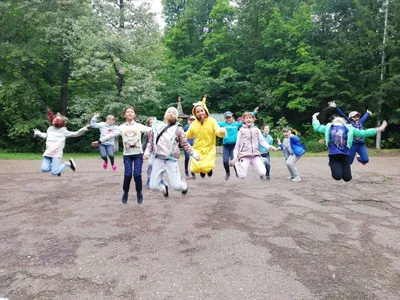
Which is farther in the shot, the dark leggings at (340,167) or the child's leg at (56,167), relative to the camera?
the child's leg at (56,167)

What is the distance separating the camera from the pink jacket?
23.0 feet

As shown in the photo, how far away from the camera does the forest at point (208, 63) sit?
21.4 meters

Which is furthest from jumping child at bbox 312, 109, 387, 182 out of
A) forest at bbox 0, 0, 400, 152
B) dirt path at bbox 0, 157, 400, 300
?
forest at bbox 0, 0, 400, 152

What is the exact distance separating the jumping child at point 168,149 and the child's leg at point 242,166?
144 cm

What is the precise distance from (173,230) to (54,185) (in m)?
5.80

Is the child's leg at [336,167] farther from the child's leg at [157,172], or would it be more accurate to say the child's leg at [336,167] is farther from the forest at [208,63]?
the forest at [208,63]

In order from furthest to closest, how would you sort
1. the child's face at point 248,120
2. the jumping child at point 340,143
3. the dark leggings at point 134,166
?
the child's face at point 248,120, the jumping child at point 340,143, the dark leggings at point 134,166

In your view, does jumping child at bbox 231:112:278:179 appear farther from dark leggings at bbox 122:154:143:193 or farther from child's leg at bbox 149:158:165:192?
dark leggings at bbox 122:154:143:193

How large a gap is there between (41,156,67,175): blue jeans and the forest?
13.3 m

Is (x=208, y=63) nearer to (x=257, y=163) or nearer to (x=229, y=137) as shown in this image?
(x=229, y=137)

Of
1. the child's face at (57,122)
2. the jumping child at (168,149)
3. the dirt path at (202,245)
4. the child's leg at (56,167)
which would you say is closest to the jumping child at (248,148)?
the dirt path at (202,245)

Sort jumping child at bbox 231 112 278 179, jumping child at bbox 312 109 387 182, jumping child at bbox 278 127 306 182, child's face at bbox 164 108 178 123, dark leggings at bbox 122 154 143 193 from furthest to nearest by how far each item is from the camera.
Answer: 1. jumping child at bbox 278 127 306 182
2. jumping child at bbox 231 112 278 179
3. jumping child at bbox 312 109 387 182
4. dark leggings at bbox 122 154 143 193
5. child's face at bbox 164 108 178 123

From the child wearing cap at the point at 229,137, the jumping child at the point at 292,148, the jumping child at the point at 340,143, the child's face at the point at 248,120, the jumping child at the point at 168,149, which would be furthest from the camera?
the jumping child at the point at 292,148

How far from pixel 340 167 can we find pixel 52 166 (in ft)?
22.5
